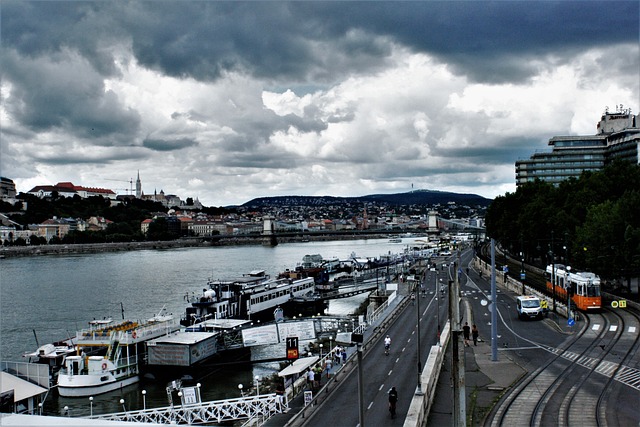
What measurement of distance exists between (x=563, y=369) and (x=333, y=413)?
879 centimetres

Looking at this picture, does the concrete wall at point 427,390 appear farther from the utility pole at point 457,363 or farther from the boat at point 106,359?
the boat at point 106,359

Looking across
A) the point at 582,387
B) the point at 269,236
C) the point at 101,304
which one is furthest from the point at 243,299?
the point at 269,236

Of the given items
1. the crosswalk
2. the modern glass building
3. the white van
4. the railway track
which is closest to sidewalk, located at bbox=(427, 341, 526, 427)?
the railway track

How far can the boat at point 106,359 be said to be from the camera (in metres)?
27.1

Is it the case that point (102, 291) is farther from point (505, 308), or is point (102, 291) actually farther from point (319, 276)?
point (505, 308)

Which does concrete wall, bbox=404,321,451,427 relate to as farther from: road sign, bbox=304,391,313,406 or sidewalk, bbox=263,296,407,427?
road sign, bbox=304,391,313,406

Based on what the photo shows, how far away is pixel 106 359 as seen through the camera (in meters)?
27.8

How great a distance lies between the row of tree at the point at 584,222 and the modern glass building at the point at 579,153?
61.6 ft

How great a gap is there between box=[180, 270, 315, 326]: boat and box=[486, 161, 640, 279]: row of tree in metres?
21.8

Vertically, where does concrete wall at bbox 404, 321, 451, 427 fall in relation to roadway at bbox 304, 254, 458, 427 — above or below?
above

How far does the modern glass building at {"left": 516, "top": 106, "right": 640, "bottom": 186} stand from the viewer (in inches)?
3708

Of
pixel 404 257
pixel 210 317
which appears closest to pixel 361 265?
pixel 404 257

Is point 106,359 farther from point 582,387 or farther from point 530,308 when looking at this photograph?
point 530,308

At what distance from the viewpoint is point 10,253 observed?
442ft
